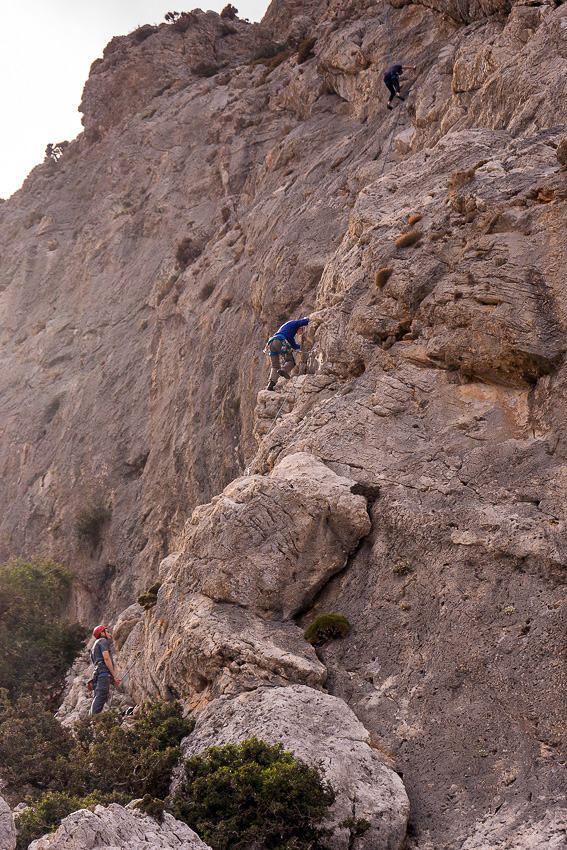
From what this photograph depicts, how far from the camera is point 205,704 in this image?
1362 centimetres

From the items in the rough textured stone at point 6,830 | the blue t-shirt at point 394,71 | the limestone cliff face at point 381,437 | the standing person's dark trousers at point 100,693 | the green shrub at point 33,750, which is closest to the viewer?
the rough textured stone at point 6,830

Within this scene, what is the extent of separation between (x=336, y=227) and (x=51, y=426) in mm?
25353

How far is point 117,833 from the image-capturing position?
9109mm

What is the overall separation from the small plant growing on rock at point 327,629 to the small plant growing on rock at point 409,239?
1073 centimetres

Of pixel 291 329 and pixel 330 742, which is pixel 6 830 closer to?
pixel 330 742

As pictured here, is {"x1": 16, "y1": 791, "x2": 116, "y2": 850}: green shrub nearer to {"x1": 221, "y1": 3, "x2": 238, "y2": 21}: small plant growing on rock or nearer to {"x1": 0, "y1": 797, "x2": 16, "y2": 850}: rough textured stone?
{"x1": 0, "y1": 797, "x2": 16, "y2": 850}: rough textured stone

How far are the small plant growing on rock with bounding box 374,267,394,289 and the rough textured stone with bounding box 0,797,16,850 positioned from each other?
49.8 feet

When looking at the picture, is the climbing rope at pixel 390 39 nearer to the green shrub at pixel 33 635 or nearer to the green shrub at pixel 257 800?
the green shrub at pixel 33 635

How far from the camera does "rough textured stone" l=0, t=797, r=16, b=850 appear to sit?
8.63 meters

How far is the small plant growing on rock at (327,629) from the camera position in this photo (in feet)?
46.7

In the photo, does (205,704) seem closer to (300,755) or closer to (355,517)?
(300,755)

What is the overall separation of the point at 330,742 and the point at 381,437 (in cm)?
753

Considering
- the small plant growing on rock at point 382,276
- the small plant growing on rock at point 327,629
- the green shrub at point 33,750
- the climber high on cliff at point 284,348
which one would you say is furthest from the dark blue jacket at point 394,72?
the green shrub at point 33,750

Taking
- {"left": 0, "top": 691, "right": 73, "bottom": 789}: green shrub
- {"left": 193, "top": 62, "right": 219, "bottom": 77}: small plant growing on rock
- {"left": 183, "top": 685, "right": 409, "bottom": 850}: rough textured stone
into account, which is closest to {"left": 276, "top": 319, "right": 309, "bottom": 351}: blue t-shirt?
{"left": 183, "top": 685, "right": 409, "bottom": 850}: rough textured stone
